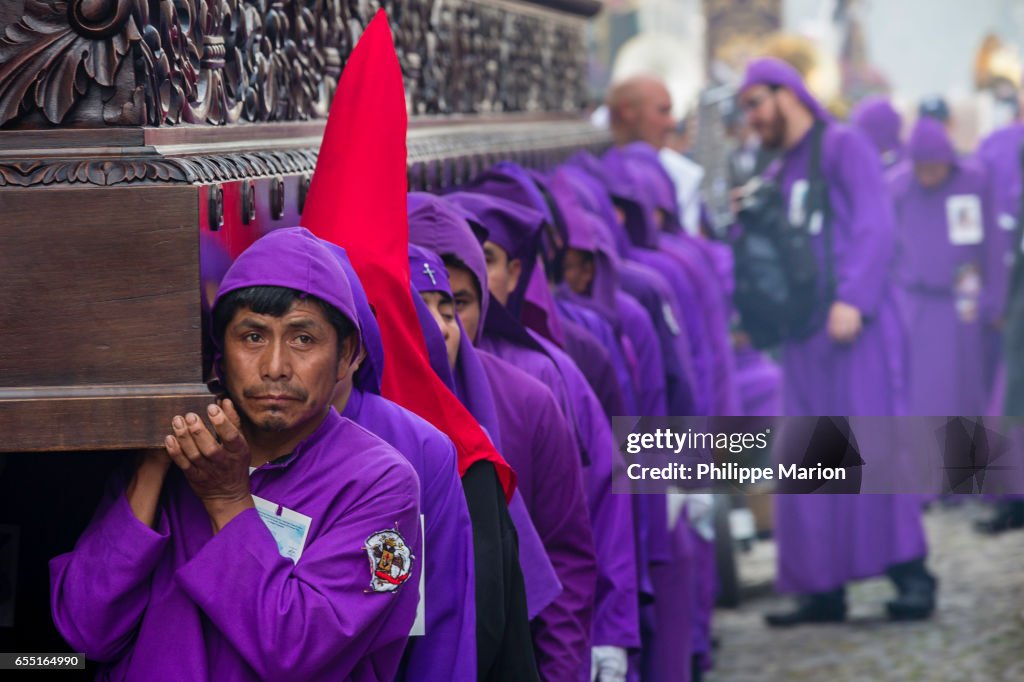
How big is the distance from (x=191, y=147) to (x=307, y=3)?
3.62 feet

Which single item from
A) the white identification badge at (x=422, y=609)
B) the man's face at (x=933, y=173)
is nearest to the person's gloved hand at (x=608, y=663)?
the white identification badge at (x=422, y=609)

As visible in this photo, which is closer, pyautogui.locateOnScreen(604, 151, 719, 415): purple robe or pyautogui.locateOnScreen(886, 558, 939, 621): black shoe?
pyautogui.locateOnScreen(604, 151, 719, 415): purple robe

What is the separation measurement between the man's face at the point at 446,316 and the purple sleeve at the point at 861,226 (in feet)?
16.8

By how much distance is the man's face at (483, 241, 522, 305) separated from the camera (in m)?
4.74

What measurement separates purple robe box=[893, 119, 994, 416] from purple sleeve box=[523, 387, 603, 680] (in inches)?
295

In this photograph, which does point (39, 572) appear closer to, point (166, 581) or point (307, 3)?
point (166, 581)

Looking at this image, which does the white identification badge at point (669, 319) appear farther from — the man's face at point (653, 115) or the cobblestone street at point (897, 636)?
the man's face at point (653, 115)

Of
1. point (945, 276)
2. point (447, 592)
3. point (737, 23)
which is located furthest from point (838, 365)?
point (737, 23)

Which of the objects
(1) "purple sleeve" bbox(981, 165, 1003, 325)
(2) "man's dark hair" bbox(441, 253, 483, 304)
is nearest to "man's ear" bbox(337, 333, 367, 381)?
(2) "man's dark hair" bbox(441, 253, 483, 304)

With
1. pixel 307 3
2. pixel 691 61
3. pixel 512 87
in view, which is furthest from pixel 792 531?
pixel 691 61

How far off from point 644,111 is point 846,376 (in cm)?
162

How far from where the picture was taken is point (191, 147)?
10.3 ft

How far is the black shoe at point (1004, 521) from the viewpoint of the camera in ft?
36.6

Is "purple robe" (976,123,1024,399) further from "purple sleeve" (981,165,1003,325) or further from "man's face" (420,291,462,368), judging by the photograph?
"man's face" (420,291,462,368)
